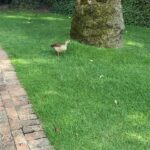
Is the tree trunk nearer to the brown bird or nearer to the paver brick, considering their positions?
the brown bird

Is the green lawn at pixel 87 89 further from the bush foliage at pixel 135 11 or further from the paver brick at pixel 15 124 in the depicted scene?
the bush foliage at pixel 135 11

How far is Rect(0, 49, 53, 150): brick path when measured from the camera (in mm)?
4555

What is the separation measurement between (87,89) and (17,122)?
1.46m

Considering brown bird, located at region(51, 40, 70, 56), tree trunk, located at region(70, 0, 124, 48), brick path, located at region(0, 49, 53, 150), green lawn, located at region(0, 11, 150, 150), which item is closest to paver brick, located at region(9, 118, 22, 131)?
brick path, located at region(0, 49, 53, 150)

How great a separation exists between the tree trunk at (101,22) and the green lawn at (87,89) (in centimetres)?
36

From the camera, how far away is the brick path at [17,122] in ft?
14.9

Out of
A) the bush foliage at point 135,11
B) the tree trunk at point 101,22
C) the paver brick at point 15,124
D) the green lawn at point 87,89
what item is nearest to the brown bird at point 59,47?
the green lawn at point 87,89

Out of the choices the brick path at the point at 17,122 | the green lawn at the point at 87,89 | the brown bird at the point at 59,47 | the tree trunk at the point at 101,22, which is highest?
the tree trunk at the point at 101,22

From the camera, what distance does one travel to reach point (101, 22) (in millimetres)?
8648

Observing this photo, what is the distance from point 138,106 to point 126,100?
0.79ft

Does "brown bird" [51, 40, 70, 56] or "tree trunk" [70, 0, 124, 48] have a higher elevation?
"tree trunk" [70, 0, 124, 48]

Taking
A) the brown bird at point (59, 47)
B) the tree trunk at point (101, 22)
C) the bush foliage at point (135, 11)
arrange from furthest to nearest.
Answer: the bush foliage at point (135, 11)
the tree trunk at point (101, 22)
the brown bird at point (59, 47)

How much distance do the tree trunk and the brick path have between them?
2535mm

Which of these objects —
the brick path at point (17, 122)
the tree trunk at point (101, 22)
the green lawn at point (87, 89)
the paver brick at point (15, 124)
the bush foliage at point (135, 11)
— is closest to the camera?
the brick path at point (17, 122)
